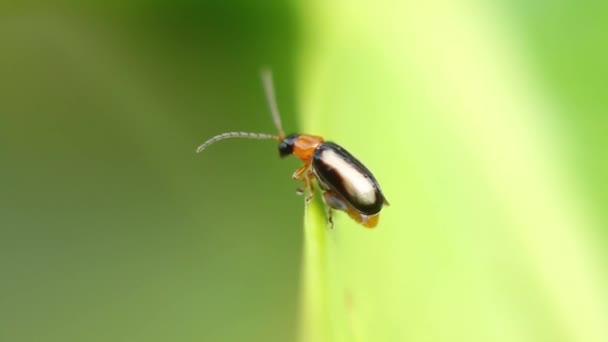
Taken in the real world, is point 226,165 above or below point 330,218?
above

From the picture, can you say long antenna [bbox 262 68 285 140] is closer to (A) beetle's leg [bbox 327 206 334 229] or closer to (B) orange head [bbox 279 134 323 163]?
(B) orange head [bbox 279 134 323 163]

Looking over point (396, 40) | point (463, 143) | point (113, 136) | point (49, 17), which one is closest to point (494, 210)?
point (463, 143)

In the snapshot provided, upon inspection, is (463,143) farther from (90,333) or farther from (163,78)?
(90,333)

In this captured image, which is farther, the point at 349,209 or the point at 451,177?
the point at 451,177

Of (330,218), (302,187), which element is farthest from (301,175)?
(330,218)

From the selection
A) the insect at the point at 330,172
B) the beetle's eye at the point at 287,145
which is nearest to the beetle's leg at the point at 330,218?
the insect at the point at 330,172

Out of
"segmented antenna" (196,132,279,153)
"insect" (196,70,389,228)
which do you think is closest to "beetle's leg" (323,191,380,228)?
"insect" (196,70,389,228)

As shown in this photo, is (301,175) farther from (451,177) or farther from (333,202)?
A: (451,177)
